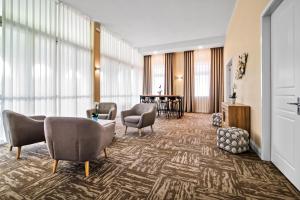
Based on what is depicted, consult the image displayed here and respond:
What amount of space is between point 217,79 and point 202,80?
80 cm

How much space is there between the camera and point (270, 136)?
99.4 inches

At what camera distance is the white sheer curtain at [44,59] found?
342cm

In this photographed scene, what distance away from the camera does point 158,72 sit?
9984 mm

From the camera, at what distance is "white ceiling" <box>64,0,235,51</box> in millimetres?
4688

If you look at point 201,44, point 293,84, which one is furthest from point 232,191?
point 201,44

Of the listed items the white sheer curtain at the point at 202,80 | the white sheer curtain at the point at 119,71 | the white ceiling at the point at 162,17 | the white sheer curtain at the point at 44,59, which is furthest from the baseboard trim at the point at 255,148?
the white sheer curtain at the point at 202,80

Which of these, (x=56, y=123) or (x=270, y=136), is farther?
(x=270, y=136)

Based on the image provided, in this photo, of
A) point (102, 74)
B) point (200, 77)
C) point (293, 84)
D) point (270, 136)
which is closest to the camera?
point (293, 84)

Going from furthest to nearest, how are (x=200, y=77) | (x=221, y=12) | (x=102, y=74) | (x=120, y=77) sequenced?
(x=200, y=77)
(x=120, y=77)
(x=102, y=74)
(x=221, y=12)

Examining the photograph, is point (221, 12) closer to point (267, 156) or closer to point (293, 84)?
point (293, 84)

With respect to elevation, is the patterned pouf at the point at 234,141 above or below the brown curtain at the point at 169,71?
below

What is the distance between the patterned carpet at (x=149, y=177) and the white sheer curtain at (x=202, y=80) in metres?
6.16

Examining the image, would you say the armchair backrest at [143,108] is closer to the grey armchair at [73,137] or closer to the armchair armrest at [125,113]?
the armchair armrest at [125,113]

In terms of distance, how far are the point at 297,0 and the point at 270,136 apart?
1874 mm
